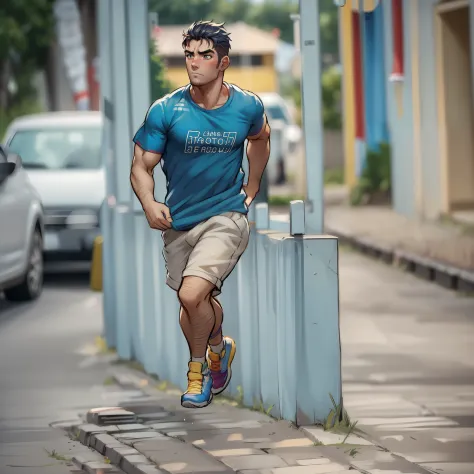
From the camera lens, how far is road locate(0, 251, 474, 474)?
809 centimetres

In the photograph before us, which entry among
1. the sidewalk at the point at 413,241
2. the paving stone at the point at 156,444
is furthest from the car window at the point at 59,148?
the paving stone at the point at 156,444

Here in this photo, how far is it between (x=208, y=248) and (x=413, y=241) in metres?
11.9

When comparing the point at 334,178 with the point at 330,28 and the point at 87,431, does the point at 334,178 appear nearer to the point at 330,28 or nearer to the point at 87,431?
the point at 87,431

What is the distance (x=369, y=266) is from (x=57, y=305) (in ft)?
13.6

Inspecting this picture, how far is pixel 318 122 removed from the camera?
25.8 feet

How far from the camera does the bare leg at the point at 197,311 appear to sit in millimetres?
7012

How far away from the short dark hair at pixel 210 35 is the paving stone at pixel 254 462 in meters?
A: 1.86

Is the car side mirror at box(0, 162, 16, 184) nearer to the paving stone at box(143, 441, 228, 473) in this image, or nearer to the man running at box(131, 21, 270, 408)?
the paving stone at box(143, 441, 228, 473)

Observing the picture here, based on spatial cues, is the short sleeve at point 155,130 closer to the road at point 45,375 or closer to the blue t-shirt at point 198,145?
the blue t-shirt at point 198,145

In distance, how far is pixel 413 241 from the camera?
1877 cm

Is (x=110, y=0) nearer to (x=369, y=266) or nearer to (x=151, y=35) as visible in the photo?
(x=151, y=35)

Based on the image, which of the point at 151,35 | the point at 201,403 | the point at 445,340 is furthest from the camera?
the point at 445,340

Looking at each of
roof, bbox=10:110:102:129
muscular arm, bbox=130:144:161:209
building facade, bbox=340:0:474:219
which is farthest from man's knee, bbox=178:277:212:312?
building facade, bbox=340:0:474:219

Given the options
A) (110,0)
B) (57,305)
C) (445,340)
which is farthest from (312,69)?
(57,305)
